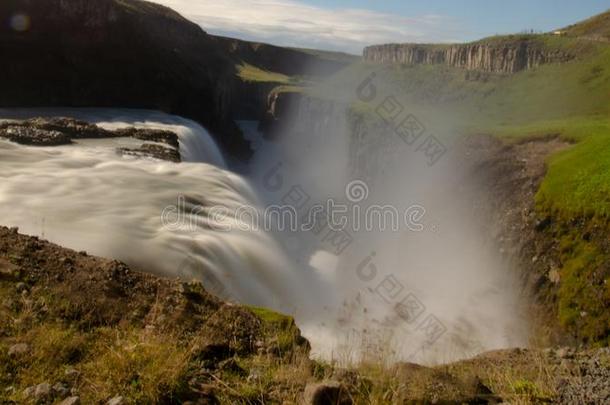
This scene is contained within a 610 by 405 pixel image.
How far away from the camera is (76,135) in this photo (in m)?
27.5

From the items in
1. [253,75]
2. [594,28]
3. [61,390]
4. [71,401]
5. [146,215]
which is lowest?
[253,75]

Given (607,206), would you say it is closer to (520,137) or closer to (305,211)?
(520,137)

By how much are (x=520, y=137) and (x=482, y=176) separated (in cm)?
507

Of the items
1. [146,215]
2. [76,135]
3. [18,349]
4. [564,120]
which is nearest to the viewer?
[18,349]

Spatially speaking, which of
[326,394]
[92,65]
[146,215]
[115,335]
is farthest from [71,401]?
[92,65]

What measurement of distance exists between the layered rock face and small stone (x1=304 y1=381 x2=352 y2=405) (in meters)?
62.7

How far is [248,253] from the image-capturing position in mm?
14508

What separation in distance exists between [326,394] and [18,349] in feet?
11.1

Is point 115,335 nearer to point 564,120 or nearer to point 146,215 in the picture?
point 146,215

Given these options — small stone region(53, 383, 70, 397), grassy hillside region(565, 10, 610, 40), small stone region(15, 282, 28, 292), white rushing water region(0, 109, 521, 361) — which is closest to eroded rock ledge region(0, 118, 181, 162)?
white rushing water region(0, 109, 521, 361)

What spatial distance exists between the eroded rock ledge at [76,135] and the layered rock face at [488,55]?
49273mm

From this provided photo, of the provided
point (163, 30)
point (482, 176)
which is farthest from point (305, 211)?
point (163, 30)

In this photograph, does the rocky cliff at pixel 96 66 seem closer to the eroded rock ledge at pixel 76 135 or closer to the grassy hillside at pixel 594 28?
the eroded rock ledge at pixel 76 135

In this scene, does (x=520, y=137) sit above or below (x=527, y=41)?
below
